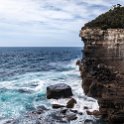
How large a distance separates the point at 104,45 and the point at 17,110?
12.5 metres

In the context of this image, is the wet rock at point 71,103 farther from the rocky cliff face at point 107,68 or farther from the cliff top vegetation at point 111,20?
the cliff top vegetation at point 111,20

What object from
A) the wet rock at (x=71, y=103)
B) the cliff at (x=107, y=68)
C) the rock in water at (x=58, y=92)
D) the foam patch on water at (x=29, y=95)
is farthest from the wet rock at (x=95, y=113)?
the rock in water at (x=58, y=92)

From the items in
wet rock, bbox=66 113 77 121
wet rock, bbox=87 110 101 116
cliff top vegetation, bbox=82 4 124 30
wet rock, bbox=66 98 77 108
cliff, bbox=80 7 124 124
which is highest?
cliff top vegetation, bbox=82 4 124 30

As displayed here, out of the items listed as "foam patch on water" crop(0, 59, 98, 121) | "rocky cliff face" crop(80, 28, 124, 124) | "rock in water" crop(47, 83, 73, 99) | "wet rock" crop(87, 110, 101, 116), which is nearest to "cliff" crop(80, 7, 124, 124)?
"rocky cliff face" crop(80, 28, 124, 124)

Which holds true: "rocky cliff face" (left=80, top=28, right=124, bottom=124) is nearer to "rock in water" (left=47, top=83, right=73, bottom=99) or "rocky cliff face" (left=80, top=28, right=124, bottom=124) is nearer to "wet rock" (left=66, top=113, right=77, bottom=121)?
"wet rock" (left=66, top=113, right=77, bottom=121)

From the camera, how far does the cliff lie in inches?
1351

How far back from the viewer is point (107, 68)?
121 ft

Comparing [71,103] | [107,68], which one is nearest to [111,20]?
[107,68]

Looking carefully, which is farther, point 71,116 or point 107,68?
point 107,68

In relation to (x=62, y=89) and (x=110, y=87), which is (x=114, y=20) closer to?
(x=110, y=87)

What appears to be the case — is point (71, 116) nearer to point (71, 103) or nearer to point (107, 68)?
point (71, 103)

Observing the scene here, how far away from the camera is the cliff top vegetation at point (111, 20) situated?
37.2m

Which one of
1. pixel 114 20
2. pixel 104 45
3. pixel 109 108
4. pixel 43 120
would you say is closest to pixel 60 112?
pixel 43 120

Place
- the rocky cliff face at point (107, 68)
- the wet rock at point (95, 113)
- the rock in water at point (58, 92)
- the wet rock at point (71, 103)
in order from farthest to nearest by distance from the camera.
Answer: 1. the rock in water at point (58, 92)
2. the wet rock at point (71, 103)
3. the wet rock at point (95, 113)
4. the rocky cliff face at point (107, 68)
